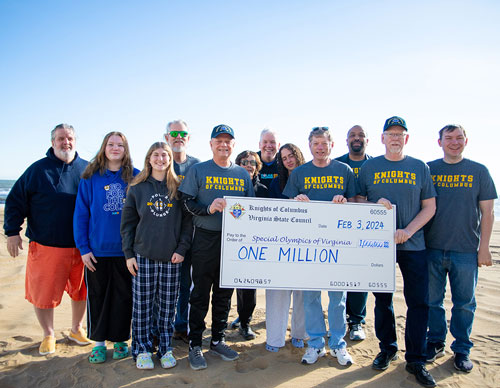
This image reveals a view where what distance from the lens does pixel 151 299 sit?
11.8ft

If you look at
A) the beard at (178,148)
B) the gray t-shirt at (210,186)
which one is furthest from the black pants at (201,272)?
the beard at (178,148)

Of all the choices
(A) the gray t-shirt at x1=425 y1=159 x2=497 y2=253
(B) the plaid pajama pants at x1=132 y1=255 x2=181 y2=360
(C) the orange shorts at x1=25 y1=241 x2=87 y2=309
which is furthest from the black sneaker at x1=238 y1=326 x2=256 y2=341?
(A) the gray t-shirt at x1=425 y1=159 x2=497 y2=253

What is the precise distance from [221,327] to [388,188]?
243 centimetres

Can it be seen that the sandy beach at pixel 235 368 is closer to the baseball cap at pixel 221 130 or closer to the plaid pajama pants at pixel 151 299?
the plaid pajama pants at pixel 151 299

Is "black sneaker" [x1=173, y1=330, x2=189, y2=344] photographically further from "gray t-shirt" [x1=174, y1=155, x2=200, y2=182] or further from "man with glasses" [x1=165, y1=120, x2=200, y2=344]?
"gray t-shirt" [x1=174, y1=155, x2=200, y2=182]

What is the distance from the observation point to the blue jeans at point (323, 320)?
12.0 ft

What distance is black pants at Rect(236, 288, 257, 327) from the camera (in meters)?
4.21

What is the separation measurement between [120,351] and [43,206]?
6.22 feet

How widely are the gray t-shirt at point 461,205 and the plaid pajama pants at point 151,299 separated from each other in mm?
2991

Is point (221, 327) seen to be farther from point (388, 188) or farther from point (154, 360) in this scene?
point (388, 188)

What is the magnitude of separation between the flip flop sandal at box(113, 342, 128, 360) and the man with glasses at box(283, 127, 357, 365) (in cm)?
201

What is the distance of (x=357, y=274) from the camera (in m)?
3.65

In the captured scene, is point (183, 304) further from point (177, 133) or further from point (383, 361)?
point (383, 361)

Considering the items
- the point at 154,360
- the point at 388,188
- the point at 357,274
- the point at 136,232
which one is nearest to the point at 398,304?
the point at 357,274
